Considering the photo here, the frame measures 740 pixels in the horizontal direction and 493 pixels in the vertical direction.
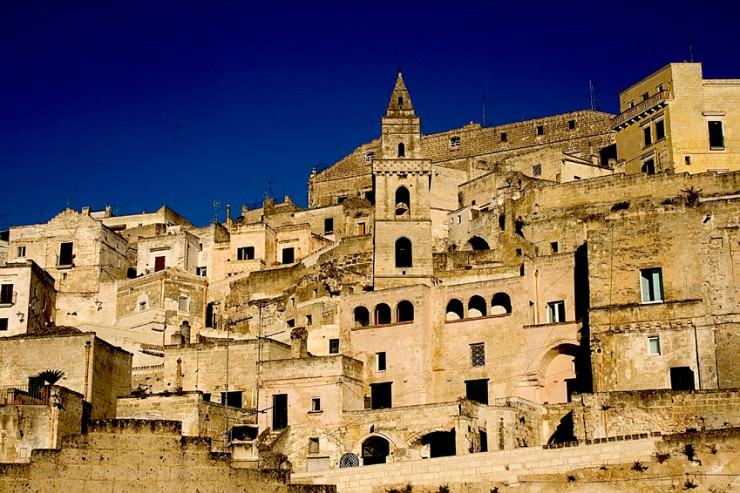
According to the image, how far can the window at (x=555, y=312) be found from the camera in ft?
158

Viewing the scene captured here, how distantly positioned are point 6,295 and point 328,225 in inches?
832

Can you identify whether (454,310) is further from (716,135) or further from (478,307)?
(716,135)

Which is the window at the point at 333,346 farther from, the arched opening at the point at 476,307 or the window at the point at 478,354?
the window at the point at 478,354

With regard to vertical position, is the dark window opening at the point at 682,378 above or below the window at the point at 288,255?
below

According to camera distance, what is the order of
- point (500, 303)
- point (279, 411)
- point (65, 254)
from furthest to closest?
point (65, 254) < point (500, 303) < point (279, 411)

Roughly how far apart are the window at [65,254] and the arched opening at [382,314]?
76.7 feet

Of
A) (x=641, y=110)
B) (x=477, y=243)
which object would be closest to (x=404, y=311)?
(x=477, y=243)

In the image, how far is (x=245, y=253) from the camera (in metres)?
67.8

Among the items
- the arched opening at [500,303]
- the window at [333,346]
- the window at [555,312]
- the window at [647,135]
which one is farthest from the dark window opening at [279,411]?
the window at [647,135]

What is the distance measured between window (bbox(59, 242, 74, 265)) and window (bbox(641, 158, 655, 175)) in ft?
107

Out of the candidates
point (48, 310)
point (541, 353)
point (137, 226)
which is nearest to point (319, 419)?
point (541, 353)

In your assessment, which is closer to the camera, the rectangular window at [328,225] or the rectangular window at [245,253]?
the rectangular window at [245,253]

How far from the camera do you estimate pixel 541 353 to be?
46750mm

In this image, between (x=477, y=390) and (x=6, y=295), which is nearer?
(x=477, y=390)
